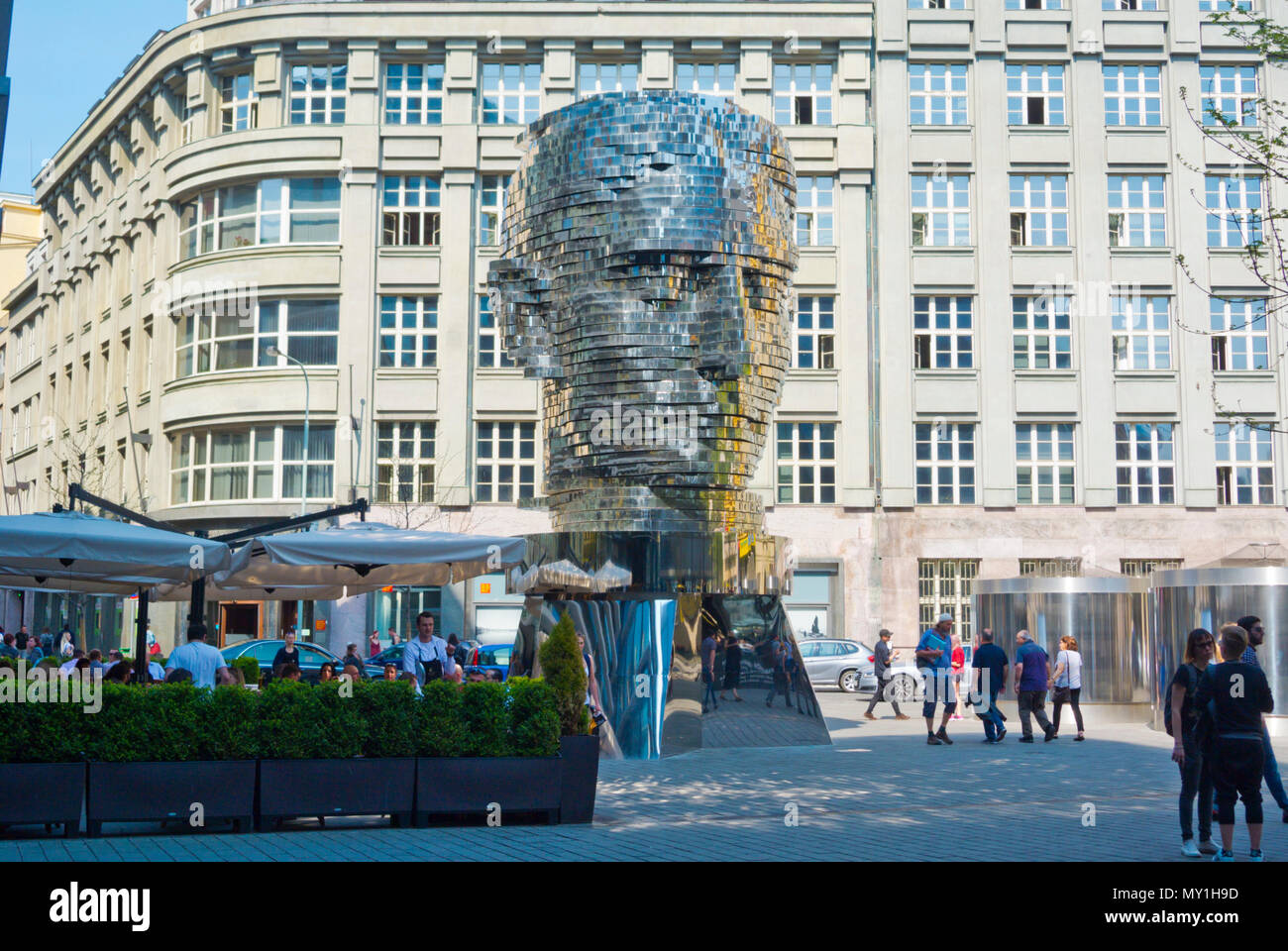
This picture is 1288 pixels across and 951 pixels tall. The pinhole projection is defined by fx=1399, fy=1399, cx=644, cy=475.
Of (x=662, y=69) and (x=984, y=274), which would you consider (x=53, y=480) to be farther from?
(x=984, y=274)

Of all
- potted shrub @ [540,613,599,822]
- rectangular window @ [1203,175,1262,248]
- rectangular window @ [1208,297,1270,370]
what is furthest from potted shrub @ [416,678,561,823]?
rectangular window @ [1203,175,1262,248]

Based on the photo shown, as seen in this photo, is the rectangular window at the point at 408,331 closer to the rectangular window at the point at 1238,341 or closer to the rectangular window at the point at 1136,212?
the rectangular window at the point at 1136,212

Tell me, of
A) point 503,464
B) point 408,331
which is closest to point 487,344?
point 408,331

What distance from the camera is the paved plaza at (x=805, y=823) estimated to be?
972cm

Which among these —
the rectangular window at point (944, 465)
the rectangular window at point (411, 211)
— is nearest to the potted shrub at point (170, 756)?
the rectangular window at point (944, 465)

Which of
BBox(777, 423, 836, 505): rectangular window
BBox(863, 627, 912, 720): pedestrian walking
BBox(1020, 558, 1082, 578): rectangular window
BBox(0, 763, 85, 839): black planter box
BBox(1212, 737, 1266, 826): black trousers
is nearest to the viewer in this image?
BBox(1212, 737, 1266, 826): black trousers

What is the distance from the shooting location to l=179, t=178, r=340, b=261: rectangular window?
43.6 m

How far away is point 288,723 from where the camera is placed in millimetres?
10820

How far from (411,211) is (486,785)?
35175 millimetres

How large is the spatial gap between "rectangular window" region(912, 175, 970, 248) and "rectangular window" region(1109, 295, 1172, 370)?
5.23 meters

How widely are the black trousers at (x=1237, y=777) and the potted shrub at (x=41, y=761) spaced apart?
8.08 meters

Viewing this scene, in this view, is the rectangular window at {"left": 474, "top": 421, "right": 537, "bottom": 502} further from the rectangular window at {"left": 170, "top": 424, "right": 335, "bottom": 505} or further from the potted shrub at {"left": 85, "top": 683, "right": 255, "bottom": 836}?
the potted shrub at {"left": 85, "top": 683, "right": 255, "bottom": 836}

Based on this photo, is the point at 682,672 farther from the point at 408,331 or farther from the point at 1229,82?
the point at 1229,82

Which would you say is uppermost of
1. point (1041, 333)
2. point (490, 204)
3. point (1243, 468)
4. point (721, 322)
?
point (490, 204)
